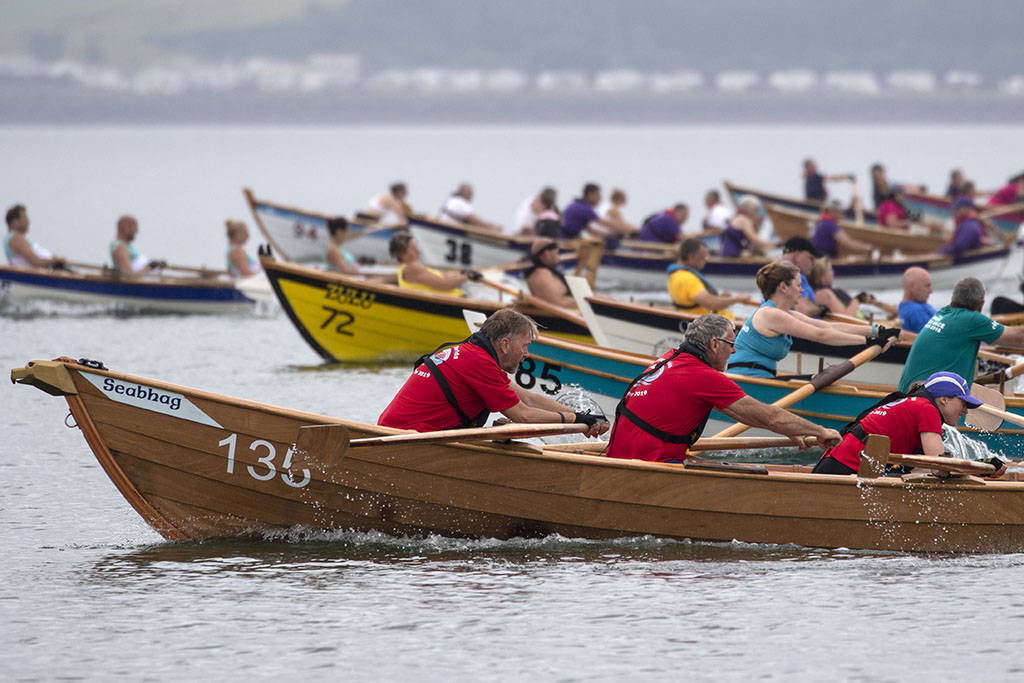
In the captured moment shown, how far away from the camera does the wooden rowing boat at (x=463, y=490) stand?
9.80 meters

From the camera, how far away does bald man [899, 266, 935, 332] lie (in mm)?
14664

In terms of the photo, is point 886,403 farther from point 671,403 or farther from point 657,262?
point 657,262

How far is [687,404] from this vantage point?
391 inches

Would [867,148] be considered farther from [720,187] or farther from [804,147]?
[720,187]

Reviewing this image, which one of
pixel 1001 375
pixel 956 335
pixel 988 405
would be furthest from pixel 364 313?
pixel 988 405

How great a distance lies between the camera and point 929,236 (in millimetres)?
29219

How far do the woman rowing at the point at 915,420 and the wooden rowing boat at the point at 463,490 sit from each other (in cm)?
21

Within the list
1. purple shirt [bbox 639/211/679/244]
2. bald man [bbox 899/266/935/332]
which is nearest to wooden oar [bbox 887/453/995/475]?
bald man [bbox 899/266/935/332]

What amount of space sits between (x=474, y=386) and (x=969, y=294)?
415cm

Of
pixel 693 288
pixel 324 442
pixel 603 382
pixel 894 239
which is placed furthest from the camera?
pixel 894 239

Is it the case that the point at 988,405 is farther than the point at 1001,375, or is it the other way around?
the point at 1001,375

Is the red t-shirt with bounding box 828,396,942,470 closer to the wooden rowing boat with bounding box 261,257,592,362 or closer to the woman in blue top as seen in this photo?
the woman in blue top

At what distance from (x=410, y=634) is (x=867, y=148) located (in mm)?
153690

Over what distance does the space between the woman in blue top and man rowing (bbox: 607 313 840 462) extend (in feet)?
7.79
